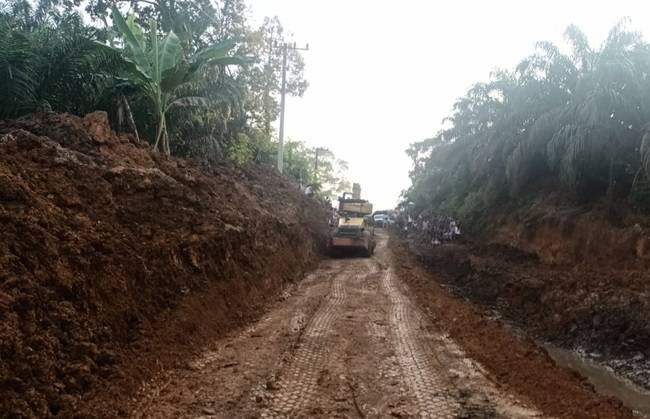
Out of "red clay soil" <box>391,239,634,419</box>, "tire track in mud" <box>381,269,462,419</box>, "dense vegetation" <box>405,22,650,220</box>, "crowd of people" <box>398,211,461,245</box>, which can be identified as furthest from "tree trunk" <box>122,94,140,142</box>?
"crowd of people" <box>398,211,461,245</box>

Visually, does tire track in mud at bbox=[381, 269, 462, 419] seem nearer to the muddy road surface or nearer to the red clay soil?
the muddy road surface

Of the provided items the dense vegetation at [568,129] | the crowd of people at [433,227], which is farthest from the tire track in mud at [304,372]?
the crowd of people at [433,227]

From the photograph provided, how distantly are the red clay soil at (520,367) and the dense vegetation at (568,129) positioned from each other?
5567mm

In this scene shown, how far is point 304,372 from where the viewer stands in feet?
20.3

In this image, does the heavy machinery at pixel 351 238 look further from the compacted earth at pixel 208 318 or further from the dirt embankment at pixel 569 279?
the compacted earth at pixel 208 318

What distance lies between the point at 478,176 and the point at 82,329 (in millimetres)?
18012

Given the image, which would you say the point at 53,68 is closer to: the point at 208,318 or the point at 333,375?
the point at 208,318

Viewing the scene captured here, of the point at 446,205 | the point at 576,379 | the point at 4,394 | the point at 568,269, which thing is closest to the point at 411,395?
the point at 576,379

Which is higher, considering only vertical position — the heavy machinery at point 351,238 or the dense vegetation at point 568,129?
the dense vegetation at point 568,129

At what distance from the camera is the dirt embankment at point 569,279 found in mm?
8820

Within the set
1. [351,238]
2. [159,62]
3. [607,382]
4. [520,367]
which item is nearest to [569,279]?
[607,382]

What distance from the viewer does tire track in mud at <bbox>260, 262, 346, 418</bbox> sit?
5137 mm

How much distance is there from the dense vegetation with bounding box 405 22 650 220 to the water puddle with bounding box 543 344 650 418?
533cm

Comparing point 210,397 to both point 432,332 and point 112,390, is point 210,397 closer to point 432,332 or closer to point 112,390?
point 112,390
